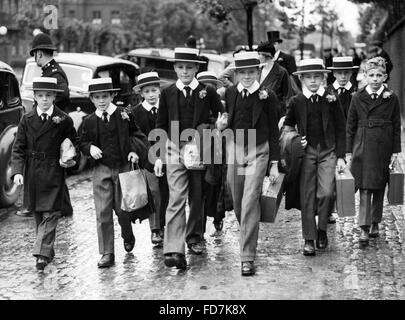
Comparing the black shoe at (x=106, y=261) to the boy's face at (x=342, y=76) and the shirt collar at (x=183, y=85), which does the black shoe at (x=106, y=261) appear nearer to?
the shirt collar at (x=183, y=85)

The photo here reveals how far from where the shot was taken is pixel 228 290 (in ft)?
22.4

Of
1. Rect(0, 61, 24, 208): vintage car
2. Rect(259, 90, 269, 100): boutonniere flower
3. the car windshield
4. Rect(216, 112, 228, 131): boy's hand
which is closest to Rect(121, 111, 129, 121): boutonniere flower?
Rect(216, 112, 228, 131): boy's hand

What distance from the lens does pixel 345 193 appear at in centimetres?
806

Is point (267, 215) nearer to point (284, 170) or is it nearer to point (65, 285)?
point (284, 170)

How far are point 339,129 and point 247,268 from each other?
1787mm

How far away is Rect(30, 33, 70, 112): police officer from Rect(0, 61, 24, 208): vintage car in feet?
3.28

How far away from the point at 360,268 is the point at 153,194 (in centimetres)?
246

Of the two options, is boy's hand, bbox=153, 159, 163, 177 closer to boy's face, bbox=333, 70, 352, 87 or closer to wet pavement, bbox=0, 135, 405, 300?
wet pavement, bbox=0, 135, 405, 300

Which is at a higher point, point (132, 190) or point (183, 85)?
point (183, 85)

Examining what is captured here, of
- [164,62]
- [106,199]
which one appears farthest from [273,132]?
[164,62]

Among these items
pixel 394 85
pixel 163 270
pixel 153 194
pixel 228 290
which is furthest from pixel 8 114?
pixel 394 85

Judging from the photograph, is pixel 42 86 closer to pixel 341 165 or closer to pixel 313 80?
pixel 313 80

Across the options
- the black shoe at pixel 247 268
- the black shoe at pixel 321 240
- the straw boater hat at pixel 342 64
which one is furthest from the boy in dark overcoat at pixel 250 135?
the straw boater hat at pixel 342 64

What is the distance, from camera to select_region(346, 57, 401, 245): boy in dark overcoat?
338 inches
